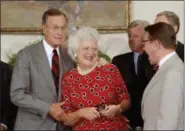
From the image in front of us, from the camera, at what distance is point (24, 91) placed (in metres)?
3.18

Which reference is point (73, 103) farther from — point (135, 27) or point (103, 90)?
point (135, 27)

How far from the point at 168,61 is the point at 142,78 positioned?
1150 mm

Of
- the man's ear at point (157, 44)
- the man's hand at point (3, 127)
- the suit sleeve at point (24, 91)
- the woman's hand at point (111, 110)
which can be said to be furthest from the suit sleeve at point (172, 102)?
the man's hand at point (3, 127)

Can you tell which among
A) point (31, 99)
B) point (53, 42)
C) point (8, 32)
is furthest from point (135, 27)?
point (8, 32)

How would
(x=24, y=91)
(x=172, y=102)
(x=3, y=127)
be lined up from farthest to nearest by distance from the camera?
(x=3, y=127) → (x=24, y=91) → (x=172, y=102)

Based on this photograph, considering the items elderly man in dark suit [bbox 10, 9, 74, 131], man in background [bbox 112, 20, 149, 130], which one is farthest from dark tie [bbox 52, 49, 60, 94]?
man in background [bbox 112, 20, 149, 130]

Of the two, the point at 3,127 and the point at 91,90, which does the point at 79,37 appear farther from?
the point at 3,127

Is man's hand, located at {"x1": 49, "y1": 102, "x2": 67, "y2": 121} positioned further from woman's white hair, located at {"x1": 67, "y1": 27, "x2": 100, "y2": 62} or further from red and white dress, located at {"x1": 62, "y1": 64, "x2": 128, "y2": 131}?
woman's white hair, located at {"x1": 67, "y1": 27, "x2": 100, "y2": 62}

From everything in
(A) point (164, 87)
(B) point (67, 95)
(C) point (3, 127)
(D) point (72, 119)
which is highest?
(A) point (164, 87)

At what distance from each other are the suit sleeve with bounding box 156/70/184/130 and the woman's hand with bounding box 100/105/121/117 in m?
0.48

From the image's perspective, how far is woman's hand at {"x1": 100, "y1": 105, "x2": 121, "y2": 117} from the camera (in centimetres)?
294

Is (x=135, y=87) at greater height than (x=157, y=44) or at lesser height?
lesser

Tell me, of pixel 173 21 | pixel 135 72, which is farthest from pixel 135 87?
pixel 173 21

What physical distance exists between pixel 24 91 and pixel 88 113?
538mm
